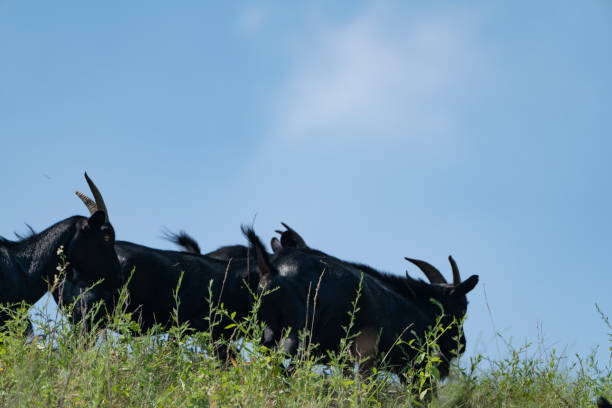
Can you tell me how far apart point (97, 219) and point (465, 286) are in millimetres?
4626

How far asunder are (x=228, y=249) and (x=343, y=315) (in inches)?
157

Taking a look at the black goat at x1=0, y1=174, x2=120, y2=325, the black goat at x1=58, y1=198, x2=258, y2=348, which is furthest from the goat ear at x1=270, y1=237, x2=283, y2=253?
the black goat at x1=0, y1=174, x2=120, y2=325

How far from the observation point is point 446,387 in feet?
21.7

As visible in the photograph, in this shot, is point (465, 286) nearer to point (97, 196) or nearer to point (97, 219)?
point (97, 219)

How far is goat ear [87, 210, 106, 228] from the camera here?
28.8 ft

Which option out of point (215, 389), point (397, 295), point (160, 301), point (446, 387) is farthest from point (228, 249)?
point (215, 389)

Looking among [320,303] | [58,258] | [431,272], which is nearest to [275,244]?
[431,272]

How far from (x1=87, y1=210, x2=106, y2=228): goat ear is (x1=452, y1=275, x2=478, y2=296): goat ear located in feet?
14.6

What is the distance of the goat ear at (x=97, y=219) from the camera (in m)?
8.78

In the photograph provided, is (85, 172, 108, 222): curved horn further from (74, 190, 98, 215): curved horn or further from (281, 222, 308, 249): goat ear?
(281, 222, 308, 249): goat ear

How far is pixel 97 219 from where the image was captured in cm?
883

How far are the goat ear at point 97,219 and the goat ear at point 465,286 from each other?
175 inches

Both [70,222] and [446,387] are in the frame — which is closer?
[446,387]

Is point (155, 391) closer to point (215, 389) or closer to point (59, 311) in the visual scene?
point (215, 389)
